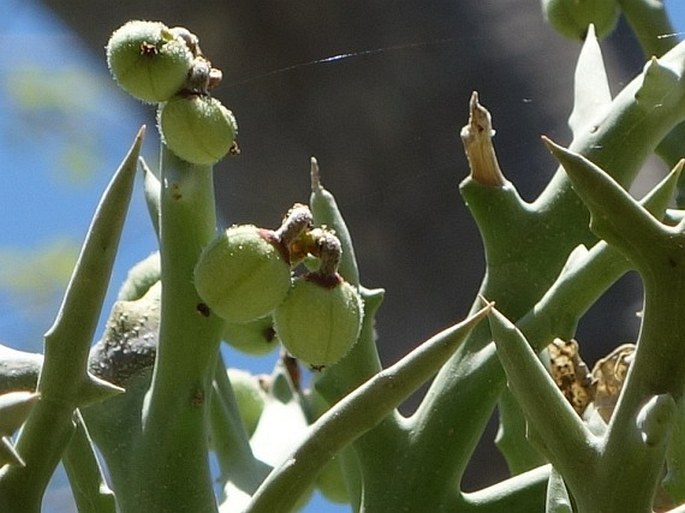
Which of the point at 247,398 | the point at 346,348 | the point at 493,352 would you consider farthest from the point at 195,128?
the point at 247,398

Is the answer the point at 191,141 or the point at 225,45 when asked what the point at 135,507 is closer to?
the point at 191,141

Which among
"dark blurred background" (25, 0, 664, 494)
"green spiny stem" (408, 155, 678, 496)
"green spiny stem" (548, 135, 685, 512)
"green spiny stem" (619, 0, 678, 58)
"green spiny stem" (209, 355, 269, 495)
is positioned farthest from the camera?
"dark blurred background" (25, 0, 664, 494)

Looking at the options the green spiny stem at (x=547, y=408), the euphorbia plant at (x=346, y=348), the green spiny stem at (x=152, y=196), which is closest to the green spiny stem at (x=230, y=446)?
the euphorbia plant at (x=346, y=348)

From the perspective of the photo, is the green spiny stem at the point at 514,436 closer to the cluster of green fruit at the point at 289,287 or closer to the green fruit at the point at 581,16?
the cluster of green fruit at the point at 289,287

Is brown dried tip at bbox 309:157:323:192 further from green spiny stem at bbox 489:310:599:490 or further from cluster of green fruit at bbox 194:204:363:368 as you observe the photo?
green spiny stem at bbox 489:310:599:490

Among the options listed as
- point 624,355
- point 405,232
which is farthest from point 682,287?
point 405,232

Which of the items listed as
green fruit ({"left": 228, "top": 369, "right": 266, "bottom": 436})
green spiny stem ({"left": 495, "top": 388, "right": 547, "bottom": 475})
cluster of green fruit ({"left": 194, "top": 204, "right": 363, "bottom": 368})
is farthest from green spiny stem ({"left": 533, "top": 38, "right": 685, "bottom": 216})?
green fruit ({"left": 228, "top": 369, "right": 266, "bottom": 436})

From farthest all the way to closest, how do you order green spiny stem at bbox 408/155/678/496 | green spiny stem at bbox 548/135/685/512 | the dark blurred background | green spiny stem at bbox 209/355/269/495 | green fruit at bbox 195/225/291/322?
1. the dark blurred background
2. green spiny stem at bbox 209/355/269/495
3. green spiny stem at bbox 408/155/678/496
4. green fruit at bbox 195/225/291/322
5. green spiny stem at bbox 548/135/685/512

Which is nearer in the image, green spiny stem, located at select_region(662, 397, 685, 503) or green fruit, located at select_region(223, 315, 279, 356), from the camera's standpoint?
green spiny stem, located at select_region(662, 397, 685, 503)
